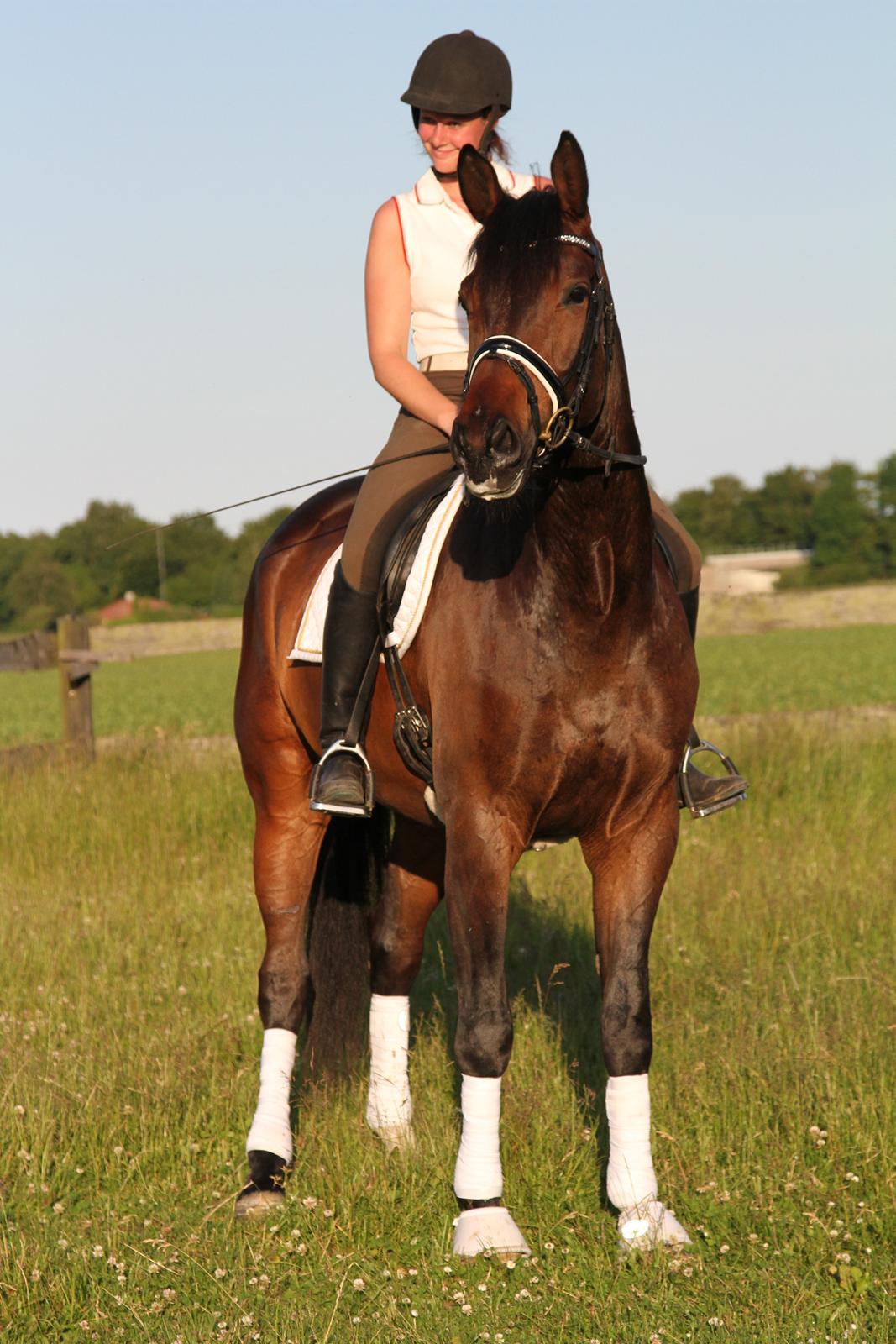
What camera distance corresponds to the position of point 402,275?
4.79 meters

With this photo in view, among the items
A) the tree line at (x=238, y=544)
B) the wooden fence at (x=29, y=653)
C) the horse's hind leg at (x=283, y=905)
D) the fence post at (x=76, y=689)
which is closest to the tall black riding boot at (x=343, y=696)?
the horse's hind leg at (x=283, y=905)

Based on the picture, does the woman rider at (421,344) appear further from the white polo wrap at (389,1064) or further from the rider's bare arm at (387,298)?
the white polo wrap at (389,1064)

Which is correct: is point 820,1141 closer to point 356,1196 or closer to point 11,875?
point 356,1196

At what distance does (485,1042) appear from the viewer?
4.30m

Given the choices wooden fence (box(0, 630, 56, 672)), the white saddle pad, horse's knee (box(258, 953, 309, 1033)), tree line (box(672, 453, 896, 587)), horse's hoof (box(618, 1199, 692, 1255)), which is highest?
tree line (box(672, 453, 896, 587))

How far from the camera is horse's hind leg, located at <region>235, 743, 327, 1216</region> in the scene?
17.3 feet

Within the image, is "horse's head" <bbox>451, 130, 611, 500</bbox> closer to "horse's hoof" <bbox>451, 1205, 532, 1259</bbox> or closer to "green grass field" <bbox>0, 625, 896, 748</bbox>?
"horse's hoof" <bbox>451, 1205, 532, 1259</bbox>

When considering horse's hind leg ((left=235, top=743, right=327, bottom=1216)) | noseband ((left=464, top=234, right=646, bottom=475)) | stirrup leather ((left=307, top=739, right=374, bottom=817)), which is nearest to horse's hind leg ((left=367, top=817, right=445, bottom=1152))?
horse's hind leg ((left=235, top=743, right=327, bottom=1216))

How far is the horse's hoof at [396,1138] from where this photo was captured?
4.95m

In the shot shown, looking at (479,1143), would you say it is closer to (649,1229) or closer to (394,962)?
(649,1229)

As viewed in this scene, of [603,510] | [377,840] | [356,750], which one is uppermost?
[603,510]

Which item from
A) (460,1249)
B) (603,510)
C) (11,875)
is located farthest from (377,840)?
(11,875)

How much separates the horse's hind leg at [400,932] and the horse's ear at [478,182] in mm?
2597

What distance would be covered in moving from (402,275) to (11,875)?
574 centimetres
